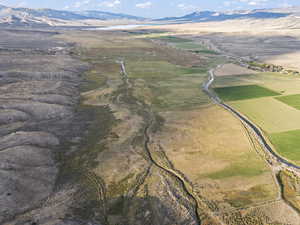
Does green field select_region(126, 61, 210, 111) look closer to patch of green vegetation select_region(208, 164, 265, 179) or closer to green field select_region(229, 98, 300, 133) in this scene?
green field select_region(229, 98, 300, 133)

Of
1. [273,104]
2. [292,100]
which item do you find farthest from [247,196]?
[292,100]

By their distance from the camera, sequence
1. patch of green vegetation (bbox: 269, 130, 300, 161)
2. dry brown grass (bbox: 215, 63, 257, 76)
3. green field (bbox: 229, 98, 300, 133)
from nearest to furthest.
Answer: patch of green vegetation (bbox: 269, 130, 300, 161), green field (bbox: 229, 98, 300, 133), dry brown grass (bbox: 215, 63, 257, 76)

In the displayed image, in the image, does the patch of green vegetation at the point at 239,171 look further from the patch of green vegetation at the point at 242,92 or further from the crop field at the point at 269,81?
the crop field at the point at 269,81

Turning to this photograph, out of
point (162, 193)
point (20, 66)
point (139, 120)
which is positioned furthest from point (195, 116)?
point (20, 66)

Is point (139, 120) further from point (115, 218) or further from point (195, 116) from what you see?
point (115, 218)

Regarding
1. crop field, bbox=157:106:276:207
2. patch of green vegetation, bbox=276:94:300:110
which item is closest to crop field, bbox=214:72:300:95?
patch of green vegetation, bbox=276:94:300:110

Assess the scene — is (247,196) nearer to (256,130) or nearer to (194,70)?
(256,130)
